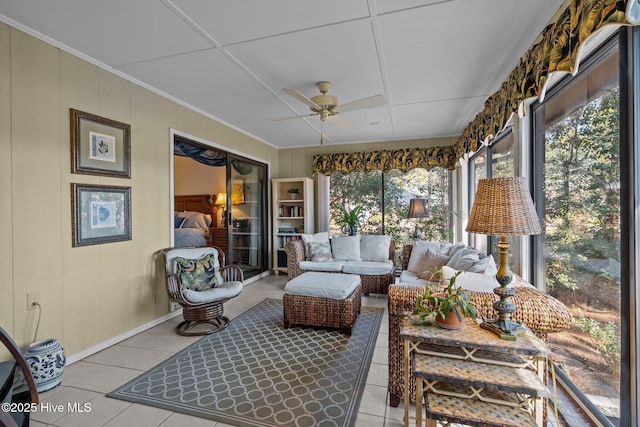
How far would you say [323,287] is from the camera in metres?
2.96

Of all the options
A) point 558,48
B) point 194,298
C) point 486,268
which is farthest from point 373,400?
point 558,48

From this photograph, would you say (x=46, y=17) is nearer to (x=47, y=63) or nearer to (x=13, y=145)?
(x=47, y=63)

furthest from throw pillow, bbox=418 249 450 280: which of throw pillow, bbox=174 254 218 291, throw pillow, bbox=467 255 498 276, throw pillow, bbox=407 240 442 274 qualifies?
throw pillow, bbox=174 254 218 291

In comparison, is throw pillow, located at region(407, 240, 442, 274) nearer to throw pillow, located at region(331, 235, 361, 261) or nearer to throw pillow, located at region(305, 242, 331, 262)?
throw pillow, located at region(331, 235, 361, 261)

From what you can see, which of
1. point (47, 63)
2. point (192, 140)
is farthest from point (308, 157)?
point (47, 63)

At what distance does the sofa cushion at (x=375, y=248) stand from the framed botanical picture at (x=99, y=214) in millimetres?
3246

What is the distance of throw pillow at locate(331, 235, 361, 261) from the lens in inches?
186

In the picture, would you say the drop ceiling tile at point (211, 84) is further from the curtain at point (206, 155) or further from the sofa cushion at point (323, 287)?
the sofa cushion at point (323, 287)

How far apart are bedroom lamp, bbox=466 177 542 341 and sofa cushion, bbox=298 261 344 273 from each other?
2861mm

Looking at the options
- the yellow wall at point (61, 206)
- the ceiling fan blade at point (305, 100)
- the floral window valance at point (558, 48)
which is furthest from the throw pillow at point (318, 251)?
the floral window valance at point (558, 48)

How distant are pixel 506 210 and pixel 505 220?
5 cm

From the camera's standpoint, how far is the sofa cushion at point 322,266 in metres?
4.33

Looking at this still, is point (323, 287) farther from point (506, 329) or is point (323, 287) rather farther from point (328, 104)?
point (328, 104)

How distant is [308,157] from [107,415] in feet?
16.1
